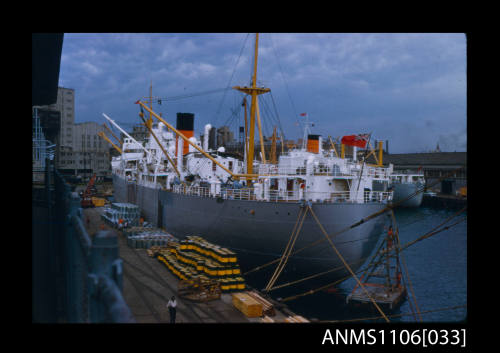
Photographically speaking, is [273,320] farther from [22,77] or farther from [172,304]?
[22,77]

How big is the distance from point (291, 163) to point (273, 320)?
40.9ft

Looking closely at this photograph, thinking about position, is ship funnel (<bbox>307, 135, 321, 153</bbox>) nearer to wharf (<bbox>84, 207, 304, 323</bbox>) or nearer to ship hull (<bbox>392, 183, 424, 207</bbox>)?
wharf (<bbox>84, 207, 304, 323</bbox>)

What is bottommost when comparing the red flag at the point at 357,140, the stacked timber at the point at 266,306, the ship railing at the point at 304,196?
the stacked timber at the point at 266,306

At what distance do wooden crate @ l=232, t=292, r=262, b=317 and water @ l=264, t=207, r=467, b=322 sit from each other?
5.71 meters

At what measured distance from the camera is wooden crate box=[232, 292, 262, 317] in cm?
1384

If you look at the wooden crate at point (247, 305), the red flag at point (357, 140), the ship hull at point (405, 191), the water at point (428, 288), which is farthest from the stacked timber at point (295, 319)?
the ship hull at point (405, 191)

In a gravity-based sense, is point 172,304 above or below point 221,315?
above

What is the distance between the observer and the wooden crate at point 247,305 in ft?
45.4

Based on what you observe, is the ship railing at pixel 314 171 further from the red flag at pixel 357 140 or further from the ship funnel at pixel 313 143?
the ship funnel at pixel 313 143

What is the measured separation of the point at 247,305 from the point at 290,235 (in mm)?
7701

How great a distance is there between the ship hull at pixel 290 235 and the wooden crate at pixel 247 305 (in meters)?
6.86

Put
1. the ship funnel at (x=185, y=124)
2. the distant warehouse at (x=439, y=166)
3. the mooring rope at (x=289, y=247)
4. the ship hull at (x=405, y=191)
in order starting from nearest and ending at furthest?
the mooring rope at (x=289, y=247), the ship funnel at (x=185, y=124), the ship hull at (x=405, y=191), the distant warehouse at (x=439, y=166)
